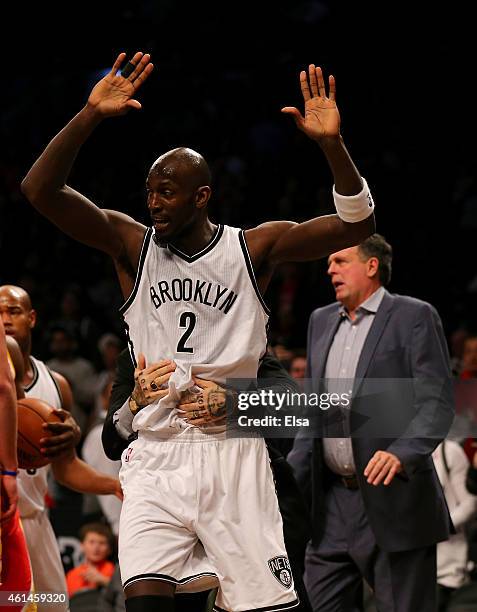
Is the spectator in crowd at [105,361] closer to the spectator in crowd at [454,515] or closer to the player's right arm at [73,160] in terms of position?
the spectator in crowd at [454,515]

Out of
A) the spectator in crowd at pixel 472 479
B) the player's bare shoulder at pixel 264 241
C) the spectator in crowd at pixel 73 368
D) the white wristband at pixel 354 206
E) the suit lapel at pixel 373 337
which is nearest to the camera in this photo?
the white wristband at pixel 354 206

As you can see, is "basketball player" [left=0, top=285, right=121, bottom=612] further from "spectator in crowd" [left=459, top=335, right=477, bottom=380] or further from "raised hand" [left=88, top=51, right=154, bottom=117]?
"spectator in crowd" [left=459, top=335, right=477, bottom=380]

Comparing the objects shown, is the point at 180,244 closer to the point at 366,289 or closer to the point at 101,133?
the point at 366,289

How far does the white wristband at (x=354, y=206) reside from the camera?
3744mm

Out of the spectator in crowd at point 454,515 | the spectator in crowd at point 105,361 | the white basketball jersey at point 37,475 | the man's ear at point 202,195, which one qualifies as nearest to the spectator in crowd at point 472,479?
the spectator in crowd at point 454,515

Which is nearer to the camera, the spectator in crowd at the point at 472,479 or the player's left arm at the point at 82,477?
the player's left arm at the point at 82,477

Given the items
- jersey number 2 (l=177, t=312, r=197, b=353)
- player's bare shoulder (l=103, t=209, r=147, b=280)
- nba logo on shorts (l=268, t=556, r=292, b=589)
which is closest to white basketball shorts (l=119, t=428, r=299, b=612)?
nba logo on shorts (l=268, t=556, r=292, b=589)

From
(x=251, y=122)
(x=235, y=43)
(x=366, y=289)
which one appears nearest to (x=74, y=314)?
(x=251, y=122)

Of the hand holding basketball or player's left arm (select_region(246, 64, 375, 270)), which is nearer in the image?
player's left arm (select_region(246, 64, 375, 270))

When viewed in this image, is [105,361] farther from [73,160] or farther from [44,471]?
[73,160]

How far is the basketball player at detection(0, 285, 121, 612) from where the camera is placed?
188 inches

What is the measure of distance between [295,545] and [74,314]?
19.9ft

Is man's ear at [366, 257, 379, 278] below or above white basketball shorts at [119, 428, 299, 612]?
above

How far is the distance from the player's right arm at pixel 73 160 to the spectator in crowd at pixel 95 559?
10.4 ft
